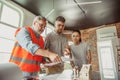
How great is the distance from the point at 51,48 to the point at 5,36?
7.86ft

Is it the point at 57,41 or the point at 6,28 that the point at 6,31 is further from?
the point at 57,41

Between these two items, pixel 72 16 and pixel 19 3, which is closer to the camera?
pixel 19 3

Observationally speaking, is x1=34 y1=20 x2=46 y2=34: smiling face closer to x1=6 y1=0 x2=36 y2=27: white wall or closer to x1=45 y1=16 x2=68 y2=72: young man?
x1=45 y1=16 x2=68 y2=72: young man

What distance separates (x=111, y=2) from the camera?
406 centimetres

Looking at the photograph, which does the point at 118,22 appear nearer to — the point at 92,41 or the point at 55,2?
the point at 92,41

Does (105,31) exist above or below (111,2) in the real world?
below

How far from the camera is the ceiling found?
159 inches

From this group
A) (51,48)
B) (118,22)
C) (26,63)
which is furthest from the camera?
(118,22)

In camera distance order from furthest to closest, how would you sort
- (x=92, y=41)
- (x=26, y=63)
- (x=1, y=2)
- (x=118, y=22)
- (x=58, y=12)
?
(x=92, y=41) < (x=118, y=22) < (x=58, y=12) < (x=1, y=2) < (x=26, y=63)

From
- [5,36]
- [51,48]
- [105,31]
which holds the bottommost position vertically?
[51,48]

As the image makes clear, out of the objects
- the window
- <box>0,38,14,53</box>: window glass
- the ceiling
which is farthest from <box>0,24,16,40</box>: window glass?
the ceiling

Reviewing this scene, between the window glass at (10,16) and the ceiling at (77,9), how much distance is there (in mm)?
380

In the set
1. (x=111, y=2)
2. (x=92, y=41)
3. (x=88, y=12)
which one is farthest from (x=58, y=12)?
(x=92, y=41)

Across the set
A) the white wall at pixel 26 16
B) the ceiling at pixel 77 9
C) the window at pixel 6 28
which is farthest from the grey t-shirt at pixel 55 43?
Answer: the white wall at pixel 26 16
